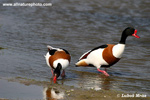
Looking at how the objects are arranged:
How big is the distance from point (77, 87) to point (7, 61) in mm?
2437

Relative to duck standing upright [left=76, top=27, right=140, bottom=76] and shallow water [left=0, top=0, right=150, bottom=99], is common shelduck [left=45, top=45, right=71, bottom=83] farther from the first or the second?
duck standing upright [left=76, top=27, right=140, bottom=76]

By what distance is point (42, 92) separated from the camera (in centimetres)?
627

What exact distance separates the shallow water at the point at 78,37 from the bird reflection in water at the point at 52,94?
2.44 feet

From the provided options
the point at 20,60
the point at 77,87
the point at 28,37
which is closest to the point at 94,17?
the point at 28,37

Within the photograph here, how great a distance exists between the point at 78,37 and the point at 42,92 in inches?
254

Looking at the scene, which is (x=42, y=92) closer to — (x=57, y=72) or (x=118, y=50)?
(x=57, y=72)

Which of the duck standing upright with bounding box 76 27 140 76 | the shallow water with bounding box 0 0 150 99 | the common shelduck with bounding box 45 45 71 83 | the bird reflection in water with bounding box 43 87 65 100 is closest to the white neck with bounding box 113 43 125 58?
the duck standing upright with bounding box 76 27 140 76

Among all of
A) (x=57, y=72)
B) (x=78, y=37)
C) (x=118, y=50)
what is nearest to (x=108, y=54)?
(x=118, y=50)

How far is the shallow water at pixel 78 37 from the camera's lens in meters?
7.84

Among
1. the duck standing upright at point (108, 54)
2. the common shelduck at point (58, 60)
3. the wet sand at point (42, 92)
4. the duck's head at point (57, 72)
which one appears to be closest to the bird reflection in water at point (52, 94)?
the wet sand at point (42, 92)

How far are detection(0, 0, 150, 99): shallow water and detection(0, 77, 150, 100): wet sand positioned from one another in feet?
1.36

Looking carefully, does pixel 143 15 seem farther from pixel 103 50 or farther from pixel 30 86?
pixel 30 86

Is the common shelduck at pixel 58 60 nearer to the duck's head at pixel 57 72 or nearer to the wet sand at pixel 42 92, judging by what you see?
the duck's head at pixel 57 72

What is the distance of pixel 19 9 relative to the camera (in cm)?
1770
